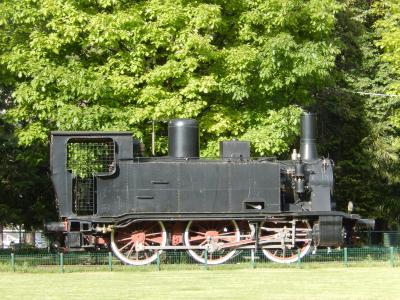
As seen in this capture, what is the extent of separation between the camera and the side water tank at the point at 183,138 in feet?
78.6

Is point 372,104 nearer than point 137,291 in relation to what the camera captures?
No

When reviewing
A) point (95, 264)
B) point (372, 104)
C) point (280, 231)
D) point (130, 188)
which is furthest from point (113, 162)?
point (372, 104)

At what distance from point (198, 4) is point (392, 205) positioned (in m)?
14.0

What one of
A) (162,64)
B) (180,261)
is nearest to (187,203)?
(180,261)

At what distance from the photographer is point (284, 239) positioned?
23531 mm

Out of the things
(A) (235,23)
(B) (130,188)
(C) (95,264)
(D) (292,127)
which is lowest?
(C) (95,264)

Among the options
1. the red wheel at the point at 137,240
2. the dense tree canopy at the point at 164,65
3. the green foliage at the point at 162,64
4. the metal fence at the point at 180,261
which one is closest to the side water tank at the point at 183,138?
the dense tree canopy at the point at 164,65

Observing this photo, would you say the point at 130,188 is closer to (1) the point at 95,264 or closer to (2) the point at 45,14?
(1) the point at 95,264

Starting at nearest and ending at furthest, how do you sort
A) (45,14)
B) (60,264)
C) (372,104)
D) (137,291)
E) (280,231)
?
1. (137,291)
2. (60,264)
3. (280,231)
4. (45,14)
5. (372,104)

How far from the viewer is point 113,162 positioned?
23.2 metres

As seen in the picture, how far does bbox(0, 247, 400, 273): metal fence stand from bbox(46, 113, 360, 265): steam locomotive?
1.60 ft

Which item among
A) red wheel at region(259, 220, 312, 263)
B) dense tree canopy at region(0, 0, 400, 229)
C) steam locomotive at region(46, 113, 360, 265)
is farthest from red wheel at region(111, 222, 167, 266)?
dense tree canopy at region(0, 0, 400, 229)

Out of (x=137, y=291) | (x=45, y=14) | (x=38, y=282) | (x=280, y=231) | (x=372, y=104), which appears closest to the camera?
(x=137, y=291)

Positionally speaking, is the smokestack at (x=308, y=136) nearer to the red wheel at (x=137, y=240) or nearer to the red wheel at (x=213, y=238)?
the red wheel at (x=213, y=238)
